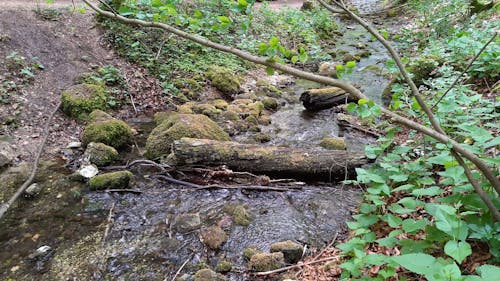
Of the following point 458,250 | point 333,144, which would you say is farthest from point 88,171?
point 458,250

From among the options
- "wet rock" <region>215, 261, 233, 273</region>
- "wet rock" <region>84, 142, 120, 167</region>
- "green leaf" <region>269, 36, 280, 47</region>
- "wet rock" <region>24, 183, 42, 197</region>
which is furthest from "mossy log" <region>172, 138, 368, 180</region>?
"green leaf" <region>269, 36, 280, 47</region>

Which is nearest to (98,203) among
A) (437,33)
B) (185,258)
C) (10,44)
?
(185,258)

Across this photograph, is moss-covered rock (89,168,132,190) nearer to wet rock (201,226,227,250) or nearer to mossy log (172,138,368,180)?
mossy log (172,138,368,180)

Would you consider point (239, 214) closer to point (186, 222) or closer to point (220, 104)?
point (186, 222)

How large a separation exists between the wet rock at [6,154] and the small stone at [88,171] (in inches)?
48.2

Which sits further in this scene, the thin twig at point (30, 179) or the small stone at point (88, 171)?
the small stone at point (88, 171)

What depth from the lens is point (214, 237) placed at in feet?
13.6

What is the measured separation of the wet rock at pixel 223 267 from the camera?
3.66 m

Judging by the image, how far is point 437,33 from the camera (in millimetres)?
10094

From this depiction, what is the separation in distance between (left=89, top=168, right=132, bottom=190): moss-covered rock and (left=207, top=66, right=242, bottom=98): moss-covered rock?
4.63m

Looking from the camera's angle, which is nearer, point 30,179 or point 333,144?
point 30,179

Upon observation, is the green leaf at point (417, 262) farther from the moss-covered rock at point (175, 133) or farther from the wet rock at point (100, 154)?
the wet rock at point (100, 154)

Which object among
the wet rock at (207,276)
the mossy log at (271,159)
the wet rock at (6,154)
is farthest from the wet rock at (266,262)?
the wet rock at (6,154)

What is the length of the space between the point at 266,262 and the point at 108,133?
160 inches
